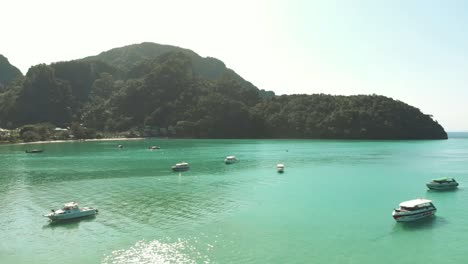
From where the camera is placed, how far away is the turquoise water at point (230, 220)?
30.4 m

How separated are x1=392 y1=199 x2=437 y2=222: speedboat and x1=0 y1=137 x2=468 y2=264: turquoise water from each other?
809 millimetres

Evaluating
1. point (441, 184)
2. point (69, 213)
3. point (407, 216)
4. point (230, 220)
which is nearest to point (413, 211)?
point (407, 216)

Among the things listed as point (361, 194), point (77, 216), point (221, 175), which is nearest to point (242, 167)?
point (221, 175)

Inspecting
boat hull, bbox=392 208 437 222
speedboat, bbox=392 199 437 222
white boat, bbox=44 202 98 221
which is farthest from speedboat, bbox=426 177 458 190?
white boat, bbox=44 202 98 221

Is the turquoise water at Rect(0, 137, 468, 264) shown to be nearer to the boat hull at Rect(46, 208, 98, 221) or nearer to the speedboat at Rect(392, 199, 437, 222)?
the speedboat at Rect(392, 199, 437, 222)

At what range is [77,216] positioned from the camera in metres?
41.0

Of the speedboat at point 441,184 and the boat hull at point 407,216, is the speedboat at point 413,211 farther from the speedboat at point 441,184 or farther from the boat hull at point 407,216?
the speedboat at point 441,184

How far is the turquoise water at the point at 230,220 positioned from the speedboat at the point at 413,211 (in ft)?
2.65

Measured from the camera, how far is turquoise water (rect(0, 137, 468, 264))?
30.4m

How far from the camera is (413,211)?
3859 centimetres

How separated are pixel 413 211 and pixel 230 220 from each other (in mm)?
18150

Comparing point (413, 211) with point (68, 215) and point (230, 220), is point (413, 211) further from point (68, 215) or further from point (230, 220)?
point (68, 215)

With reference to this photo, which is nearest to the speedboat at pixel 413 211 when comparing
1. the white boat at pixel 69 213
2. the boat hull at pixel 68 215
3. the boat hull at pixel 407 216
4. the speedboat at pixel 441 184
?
the boat hull at pixel 407 216

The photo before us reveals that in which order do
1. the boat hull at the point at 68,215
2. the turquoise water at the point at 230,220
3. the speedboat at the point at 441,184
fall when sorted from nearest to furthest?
the turquoise water at the point at 230,220 < the boat hull at the point at 68,215 < the speedboat at the point at 441,184
